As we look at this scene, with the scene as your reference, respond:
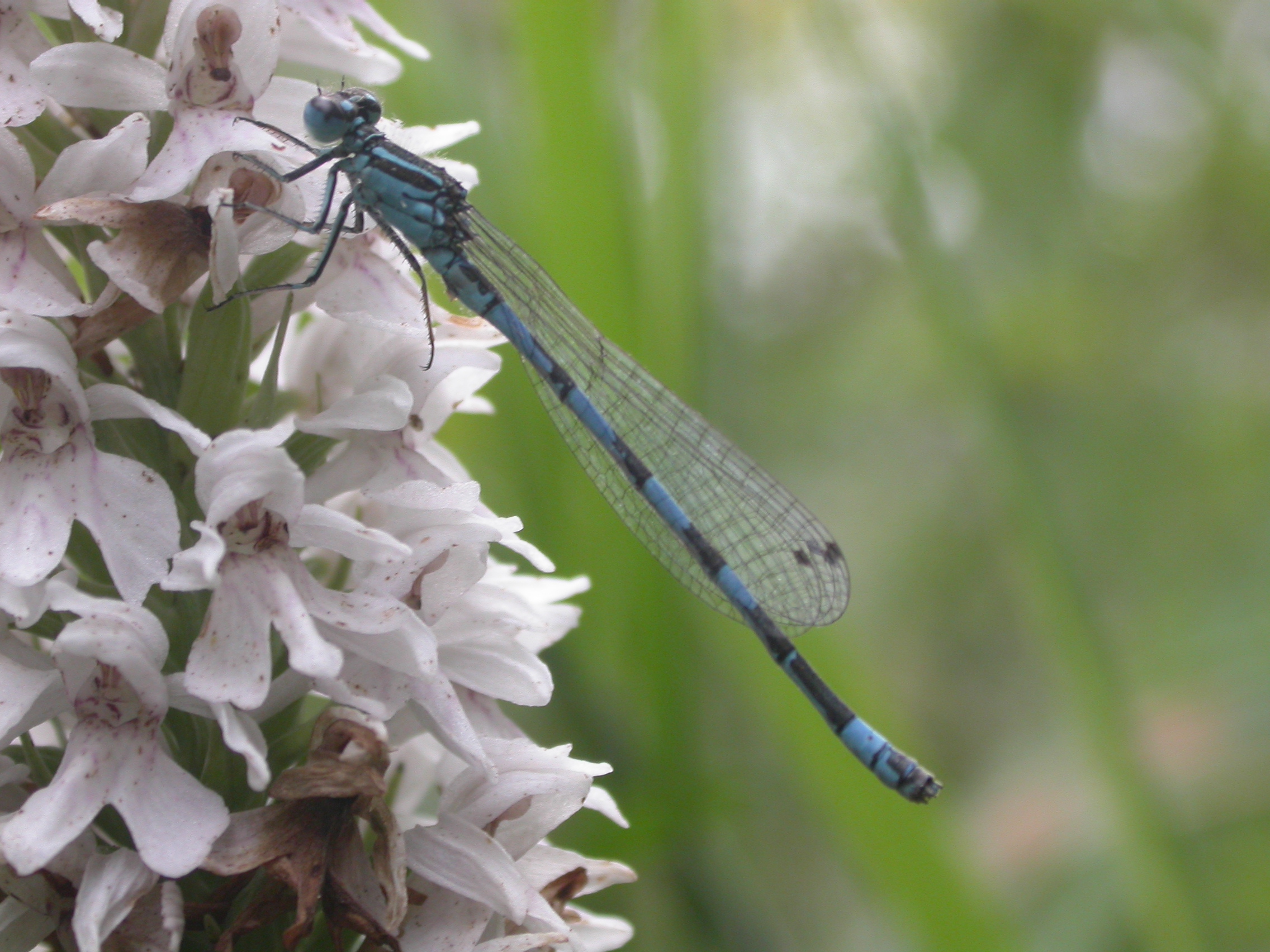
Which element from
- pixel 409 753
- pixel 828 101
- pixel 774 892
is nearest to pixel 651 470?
pixel 409 753

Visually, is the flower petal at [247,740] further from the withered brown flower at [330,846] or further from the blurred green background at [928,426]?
the blurred green background at [928,426]

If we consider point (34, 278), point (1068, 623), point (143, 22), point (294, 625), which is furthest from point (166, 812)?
point (1068, 623)

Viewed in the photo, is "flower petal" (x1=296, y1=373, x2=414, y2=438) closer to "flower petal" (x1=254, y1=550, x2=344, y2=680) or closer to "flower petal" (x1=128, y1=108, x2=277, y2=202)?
"flower petal" (x1=254, y1=550, x2=344, y2=680)

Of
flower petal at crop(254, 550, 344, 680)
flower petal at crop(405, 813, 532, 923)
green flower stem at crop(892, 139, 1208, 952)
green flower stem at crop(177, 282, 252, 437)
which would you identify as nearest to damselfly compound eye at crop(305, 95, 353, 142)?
green flower stem at crop(177, 282, 252, 437)

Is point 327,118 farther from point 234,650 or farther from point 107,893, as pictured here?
point 107,893

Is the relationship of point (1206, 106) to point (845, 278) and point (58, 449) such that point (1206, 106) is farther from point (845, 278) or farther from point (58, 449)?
point (58, 449)

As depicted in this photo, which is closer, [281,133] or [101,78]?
[101,78]
